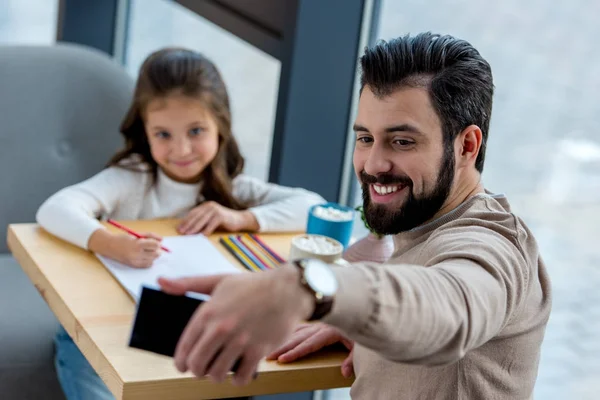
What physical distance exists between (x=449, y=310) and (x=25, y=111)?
1.79 meters

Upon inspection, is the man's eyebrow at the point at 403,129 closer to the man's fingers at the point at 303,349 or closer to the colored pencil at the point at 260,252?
the man's fingers at the point at 303,349

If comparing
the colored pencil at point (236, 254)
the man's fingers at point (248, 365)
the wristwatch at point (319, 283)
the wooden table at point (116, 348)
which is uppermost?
the wristwatch at point (319, 283)

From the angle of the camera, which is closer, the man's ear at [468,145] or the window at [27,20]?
the man's ear at [468,145]

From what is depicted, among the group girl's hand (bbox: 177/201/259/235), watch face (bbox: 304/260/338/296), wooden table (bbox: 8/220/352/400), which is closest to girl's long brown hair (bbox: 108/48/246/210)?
girl's hand (bbox: 177/201/259/235)

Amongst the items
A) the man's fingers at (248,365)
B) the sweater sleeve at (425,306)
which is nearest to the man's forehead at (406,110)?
the sweater sleeve at (425,306)

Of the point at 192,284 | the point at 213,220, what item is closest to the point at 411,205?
the point at 192,284

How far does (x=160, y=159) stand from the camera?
2.01 meters

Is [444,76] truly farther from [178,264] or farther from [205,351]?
[178,264]

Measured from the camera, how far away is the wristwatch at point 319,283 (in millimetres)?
766

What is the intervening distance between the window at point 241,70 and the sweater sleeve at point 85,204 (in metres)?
0.47

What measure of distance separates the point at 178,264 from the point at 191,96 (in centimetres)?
45

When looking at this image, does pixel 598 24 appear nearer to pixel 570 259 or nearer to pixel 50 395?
pixel 570 259

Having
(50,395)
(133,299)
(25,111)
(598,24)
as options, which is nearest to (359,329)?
(133,299)

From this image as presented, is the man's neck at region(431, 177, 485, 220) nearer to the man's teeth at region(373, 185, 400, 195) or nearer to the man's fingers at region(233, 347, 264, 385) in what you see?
the man's teeth at region(373, 185, 400, 195)
